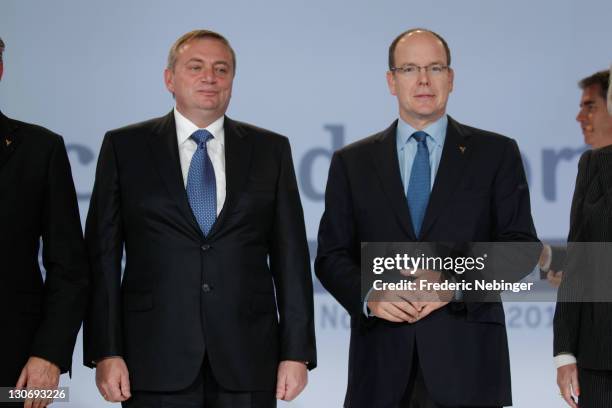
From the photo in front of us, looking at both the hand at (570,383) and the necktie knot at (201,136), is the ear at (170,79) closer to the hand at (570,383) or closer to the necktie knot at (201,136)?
the necktie knot at (201,136)

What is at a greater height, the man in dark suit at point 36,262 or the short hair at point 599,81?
the short hair at point 599,81

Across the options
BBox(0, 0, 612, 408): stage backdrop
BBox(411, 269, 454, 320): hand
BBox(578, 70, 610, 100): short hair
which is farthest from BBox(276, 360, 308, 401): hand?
BBox(578, 70, 610, 100): short hair

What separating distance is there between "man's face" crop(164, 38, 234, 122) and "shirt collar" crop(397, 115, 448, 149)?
618mm

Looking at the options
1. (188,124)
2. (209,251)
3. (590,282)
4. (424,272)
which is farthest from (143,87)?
(590,282)

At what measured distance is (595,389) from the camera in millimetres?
3225

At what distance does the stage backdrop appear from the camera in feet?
16.3

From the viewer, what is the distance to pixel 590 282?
332 cm

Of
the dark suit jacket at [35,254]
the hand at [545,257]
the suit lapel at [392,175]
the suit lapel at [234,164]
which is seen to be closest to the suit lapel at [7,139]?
the dark suit jacket at [35,254]

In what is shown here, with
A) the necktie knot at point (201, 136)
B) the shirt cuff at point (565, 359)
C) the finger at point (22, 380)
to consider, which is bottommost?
the finger at point (22, 380)

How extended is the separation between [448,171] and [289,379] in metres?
0.87

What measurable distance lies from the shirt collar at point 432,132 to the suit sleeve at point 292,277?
0.42m

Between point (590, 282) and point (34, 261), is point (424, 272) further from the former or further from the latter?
point (34, 261)

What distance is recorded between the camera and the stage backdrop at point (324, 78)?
4.96 m

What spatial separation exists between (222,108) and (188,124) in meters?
0.13
